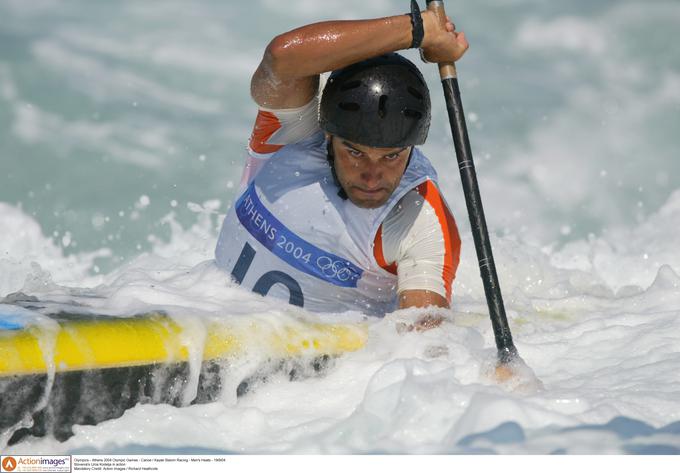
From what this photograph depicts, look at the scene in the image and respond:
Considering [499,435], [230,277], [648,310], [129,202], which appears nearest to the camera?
[499,435]

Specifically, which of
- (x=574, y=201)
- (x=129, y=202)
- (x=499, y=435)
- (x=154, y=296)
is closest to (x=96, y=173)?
(x=129, y=202)

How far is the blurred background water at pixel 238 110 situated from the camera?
27.0ft

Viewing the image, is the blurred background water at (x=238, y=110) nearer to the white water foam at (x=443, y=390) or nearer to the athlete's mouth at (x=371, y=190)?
the white water foam at (x=443, y=390)

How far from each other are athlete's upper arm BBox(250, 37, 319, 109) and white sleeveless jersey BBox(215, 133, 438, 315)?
0.30 m

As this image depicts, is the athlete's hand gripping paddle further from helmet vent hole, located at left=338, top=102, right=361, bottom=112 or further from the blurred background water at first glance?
the blurred background water

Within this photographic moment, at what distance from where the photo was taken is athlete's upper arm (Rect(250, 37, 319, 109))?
3.32 m

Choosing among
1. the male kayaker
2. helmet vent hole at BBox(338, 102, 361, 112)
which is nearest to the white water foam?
the male kayaker

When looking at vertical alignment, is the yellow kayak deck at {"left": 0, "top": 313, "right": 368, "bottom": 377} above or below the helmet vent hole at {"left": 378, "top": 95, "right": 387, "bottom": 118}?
below

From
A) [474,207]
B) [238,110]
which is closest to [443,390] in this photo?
[474,207]

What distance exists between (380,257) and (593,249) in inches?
171

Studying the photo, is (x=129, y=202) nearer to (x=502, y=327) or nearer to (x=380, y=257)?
(x=380, y=257)

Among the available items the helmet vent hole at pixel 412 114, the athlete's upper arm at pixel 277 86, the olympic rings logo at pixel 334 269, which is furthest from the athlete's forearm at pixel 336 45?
the olympic rings logo at pixel 334 269

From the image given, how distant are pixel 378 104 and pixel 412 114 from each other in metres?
0.15

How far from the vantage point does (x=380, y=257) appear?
3721 millimetres
